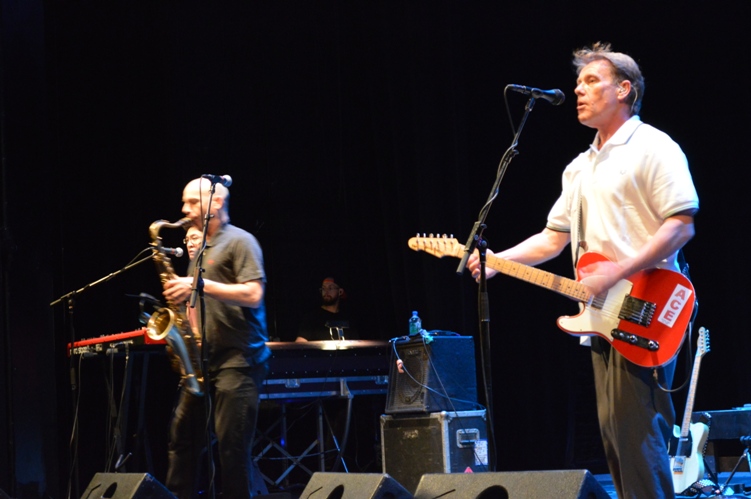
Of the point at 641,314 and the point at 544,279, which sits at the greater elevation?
the point at 544,279

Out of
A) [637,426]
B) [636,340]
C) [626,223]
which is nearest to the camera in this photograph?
[637,426]

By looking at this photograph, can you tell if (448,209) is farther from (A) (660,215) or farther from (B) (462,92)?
(A) (660,215)

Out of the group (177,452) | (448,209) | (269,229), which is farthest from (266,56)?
(177,452)

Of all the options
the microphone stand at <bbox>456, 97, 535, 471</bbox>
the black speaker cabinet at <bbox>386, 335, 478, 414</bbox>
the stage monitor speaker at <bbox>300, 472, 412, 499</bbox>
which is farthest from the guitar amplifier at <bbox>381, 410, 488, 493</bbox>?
the stage monitor speaker at <bbox>300, 472, 412, 499</bbox>

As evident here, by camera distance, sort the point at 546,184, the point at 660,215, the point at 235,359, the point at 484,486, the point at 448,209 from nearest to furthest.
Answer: the point at 484,486 → the point at 660,215 → the point at 235,359 → the point at 448,209 → the point at 546,184

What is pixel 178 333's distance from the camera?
480cm

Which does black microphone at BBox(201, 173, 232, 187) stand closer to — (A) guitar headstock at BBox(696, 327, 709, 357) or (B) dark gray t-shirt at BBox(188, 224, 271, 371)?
(B) dark gray t-shirt at BBox(188, 224, 271, 371)

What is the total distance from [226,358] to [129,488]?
0.84 metres

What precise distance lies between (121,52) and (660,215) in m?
5.48

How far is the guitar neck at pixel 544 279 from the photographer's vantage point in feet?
11.2

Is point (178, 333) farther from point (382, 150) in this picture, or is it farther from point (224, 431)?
point (382, 150)

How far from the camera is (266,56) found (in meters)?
8.26

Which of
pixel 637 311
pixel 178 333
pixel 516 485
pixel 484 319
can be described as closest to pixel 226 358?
pixel 178 333

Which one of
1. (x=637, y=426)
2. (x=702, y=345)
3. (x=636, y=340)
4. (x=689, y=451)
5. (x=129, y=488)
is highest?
(x=636, y=340)
